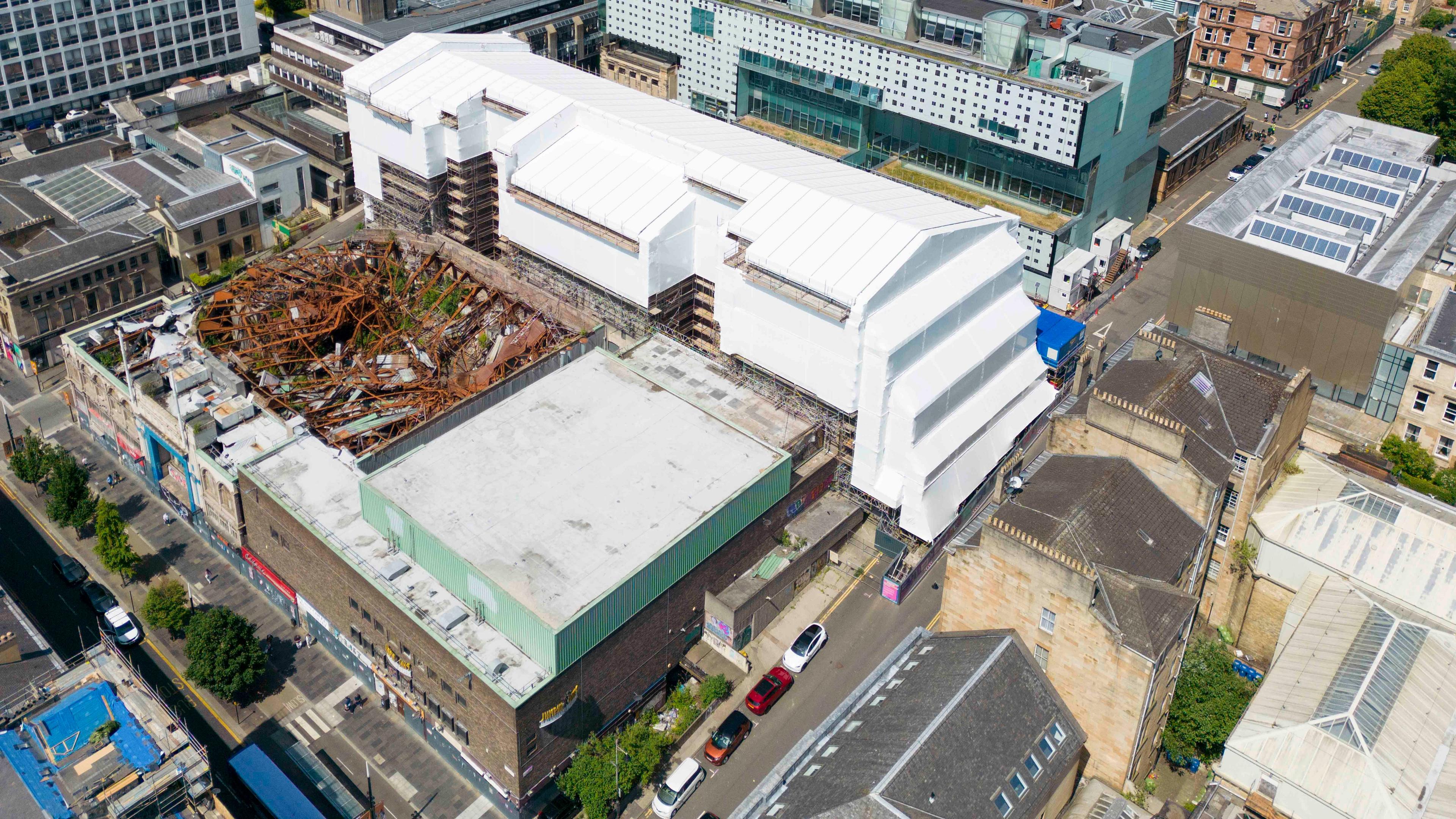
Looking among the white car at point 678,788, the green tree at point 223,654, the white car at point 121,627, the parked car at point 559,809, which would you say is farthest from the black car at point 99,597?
the white car at point 678,788

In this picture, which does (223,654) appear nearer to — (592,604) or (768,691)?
(592,604)

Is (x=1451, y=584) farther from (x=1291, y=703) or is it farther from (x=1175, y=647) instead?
(x=1175, y=647)

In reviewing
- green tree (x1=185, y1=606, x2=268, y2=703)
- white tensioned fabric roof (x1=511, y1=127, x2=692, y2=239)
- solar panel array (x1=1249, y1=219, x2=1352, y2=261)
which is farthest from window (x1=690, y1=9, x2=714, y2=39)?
green tree (x1=185, y1=606, x2=268, y2=703)

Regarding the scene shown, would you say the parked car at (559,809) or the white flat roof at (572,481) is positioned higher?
the white flat roof at (572,481)

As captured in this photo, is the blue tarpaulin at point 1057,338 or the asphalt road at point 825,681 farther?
the blue tarpaulin at point 1057,338

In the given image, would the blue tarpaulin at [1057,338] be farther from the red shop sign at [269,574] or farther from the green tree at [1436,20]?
the green tree at [1436,20]

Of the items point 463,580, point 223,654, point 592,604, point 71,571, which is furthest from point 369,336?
point 592,604

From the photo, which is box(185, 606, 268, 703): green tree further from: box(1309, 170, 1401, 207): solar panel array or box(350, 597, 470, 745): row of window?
box(1309, 170, 1401, 207): solar panel array
